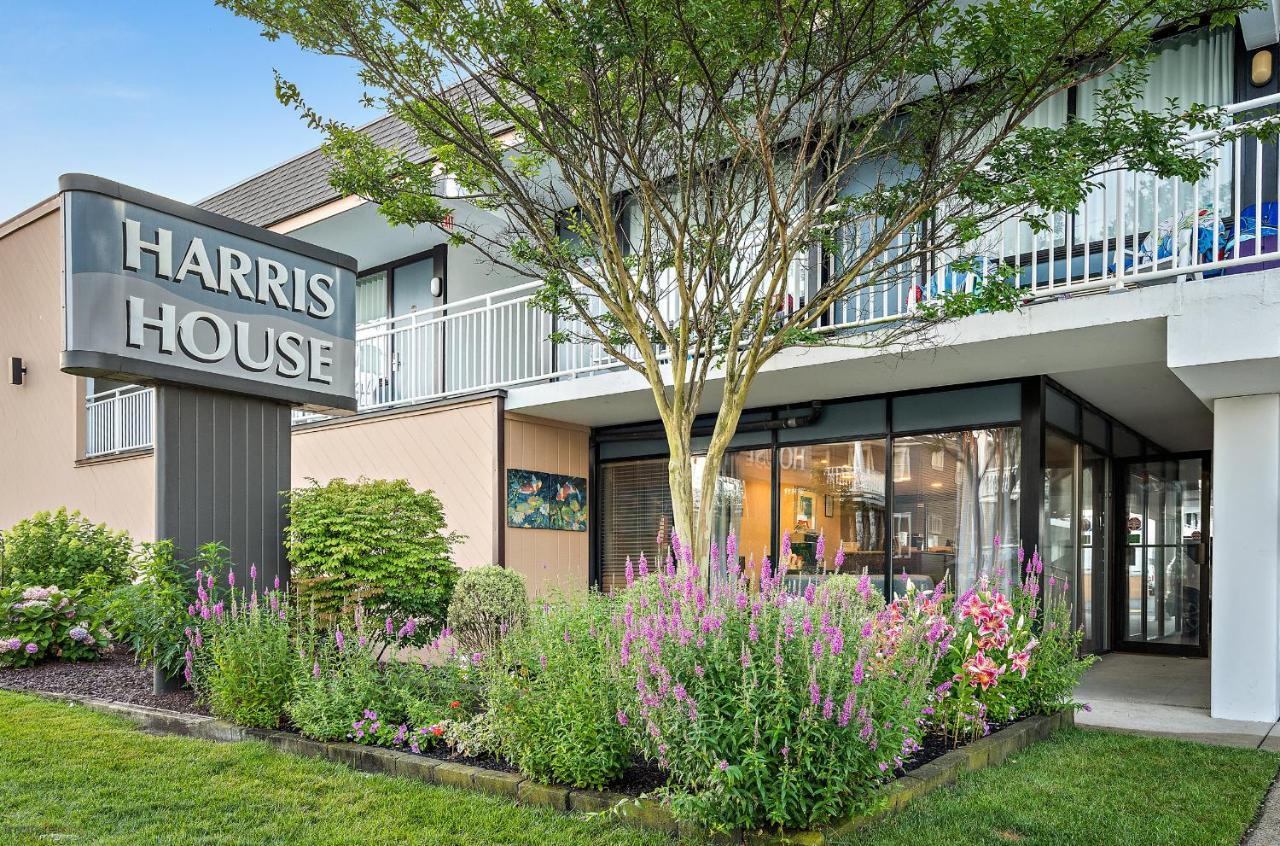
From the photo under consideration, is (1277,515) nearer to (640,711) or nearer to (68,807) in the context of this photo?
(640,711)

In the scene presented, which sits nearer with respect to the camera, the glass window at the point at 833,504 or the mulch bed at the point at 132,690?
the mulch bed at the point at 132,690

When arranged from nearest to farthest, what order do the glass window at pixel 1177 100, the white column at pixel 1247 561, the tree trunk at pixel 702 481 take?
the tree trunk at pixel 702 481 → the white column at pixel 1247 561 → the glass window at pixel 1177 100

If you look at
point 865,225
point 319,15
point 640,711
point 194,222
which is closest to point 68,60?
point 194,222

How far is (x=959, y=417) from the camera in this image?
31.1ft

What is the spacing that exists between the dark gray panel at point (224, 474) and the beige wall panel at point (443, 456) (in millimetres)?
3015

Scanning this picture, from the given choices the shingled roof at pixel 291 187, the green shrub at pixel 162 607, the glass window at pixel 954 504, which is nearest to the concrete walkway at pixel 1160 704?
the glass window at pixel 954 504

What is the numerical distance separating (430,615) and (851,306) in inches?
196

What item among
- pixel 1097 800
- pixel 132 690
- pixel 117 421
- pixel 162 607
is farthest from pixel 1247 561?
pixel 117 421

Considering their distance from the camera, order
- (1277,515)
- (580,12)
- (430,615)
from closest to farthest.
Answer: (580,12) < (1277,515) < (430,615)

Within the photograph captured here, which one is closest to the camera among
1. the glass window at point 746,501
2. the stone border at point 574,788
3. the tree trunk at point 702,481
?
the stone border at point 574,788

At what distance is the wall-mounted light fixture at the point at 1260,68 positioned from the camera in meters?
8.29

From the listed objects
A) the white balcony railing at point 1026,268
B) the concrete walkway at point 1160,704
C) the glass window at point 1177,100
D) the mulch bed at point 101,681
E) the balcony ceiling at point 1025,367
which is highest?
the glass window at point 1177,100

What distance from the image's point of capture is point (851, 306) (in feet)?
31.7

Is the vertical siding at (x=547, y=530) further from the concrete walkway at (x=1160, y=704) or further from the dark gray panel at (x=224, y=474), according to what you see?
the concrete walkway at (x=1160, y=704)
